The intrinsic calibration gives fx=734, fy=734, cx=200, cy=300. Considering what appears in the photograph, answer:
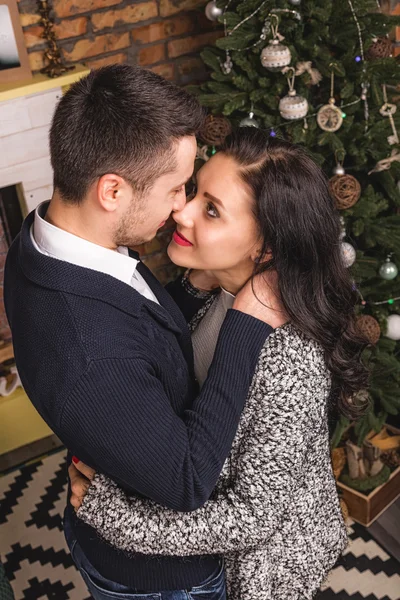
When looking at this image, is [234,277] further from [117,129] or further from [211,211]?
[117,129]

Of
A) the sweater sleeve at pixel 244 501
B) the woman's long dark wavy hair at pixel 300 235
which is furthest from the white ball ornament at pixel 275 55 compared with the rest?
the sweater sleeve at pixel 244 501

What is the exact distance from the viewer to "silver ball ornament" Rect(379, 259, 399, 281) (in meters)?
2.53

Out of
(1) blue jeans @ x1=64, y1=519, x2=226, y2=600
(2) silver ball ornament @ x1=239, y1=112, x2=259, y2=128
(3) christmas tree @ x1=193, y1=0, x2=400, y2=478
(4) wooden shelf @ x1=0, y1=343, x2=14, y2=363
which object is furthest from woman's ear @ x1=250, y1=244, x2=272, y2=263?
(4) wooden shelf @ x1=0, y1=343, x2=14, y2=363

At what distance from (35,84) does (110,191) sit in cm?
157

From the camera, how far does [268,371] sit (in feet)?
4.82

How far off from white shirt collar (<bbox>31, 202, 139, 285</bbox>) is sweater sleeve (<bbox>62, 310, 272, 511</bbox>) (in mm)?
194

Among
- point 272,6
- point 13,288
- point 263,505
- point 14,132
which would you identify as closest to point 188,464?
point 263,505

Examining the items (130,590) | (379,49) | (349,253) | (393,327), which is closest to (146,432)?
(130,590)

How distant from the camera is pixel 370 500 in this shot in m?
2.75

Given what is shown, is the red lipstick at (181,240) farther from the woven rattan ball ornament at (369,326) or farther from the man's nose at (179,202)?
the woven rattan ball ornament at (369,326)

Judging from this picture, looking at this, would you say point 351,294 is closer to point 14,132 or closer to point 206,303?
point 206,303

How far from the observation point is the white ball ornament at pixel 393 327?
2623 millimetres

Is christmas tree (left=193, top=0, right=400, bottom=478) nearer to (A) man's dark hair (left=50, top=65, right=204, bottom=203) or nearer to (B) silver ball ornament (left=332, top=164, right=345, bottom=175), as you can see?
(B) silver ball ornament (left=332, top=164, right=345, bottom=175)

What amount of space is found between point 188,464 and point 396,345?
1711mm
